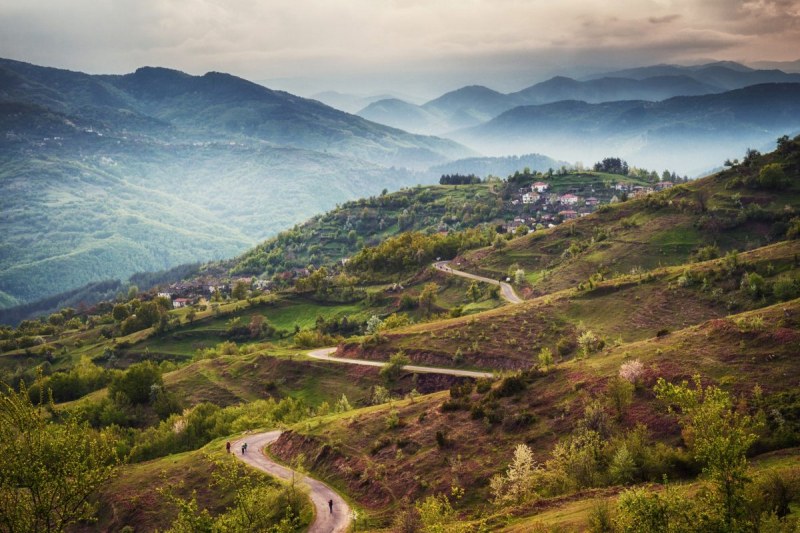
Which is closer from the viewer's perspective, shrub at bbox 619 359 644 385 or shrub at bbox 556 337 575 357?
shrub at bbox 619 359 644 385

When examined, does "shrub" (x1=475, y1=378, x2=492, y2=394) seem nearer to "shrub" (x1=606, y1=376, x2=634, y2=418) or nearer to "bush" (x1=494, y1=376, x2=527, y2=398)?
"bush" (x1=494, y1=376, x2=527, y2=398)

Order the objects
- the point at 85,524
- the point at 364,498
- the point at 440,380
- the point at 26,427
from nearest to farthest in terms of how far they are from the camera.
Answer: the point at 26,427 → the point at 364,498 → the point at 85,524 → the point at 440,380

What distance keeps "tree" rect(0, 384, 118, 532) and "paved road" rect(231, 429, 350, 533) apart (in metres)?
21.4

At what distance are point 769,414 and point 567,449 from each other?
689 inches

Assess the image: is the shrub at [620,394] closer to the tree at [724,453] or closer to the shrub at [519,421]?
the shrub at [519,421]

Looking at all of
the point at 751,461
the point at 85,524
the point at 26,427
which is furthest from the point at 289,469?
the point at 751,461

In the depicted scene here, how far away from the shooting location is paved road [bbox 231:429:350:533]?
177ft

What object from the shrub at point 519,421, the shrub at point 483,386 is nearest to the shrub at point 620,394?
the shrub at point 519,421

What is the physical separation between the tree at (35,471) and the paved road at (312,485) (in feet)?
70.2

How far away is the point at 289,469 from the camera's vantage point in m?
67.6

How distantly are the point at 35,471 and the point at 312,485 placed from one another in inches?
1215

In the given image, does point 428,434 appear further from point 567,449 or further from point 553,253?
point 553,253

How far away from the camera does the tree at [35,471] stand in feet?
126

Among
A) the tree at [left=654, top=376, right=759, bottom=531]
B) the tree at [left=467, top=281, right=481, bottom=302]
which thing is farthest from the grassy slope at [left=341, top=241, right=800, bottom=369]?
the tree at [left=654, top=376, right=759, bottom=531]
